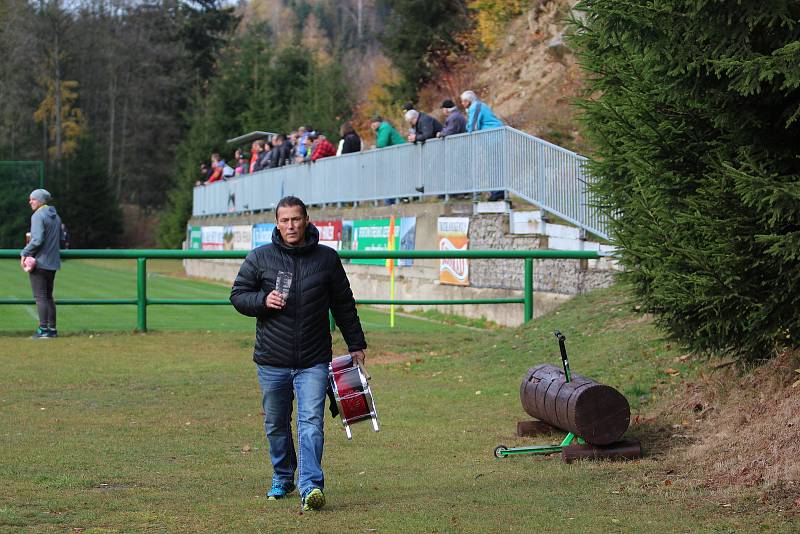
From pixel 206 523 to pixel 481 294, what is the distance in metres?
15.9

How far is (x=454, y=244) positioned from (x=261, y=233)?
14.5m

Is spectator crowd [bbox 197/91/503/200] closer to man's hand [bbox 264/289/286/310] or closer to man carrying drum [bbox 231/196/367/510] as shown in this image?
man carrying drum [bbox 231/196/367/510]

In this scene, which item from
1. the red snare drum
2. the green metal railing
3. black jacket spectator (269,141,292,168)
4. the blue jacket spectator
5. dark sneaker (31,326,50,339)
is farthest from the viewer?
black jacket spectator (269,141,292,168)

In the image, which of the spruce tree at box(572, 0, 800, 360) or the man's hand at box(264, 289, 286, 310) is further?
the spruce tree at box(572, 0, 800, 360)

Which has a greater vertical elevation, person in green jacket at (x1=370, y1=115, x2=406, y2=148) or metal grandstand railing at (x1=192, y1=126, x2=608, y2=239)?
person in green jacket at (x1=370, y1=115, x2=406, y2=148)

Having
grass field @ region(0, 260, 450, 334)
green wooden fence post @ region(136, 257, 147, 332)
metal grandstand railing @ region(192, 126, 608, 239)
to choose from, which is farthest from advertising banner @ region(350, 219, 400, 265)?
green wooden fence post @ region(136, 257, 147, 332)

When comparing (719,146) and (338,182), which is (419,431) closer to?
(719,146)

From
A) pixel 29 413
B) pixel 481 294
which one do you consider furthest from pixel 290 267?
pixel 481 294

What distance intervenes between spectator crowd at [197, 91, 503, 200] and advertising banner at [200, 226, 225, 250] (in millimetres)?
2071

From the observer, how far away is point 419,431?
402 inches

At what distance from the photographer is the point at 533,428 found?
9.77m

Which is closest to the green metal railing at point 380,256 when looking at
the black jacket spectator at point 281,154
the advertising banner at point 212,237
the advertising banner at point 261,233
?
the advertising banner at point 261,233

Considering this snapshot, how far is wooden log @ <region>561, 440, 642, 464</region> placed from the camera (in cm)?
854

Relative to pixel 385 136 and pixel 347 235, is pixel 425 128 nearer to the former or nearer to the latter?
pixel 385 136
